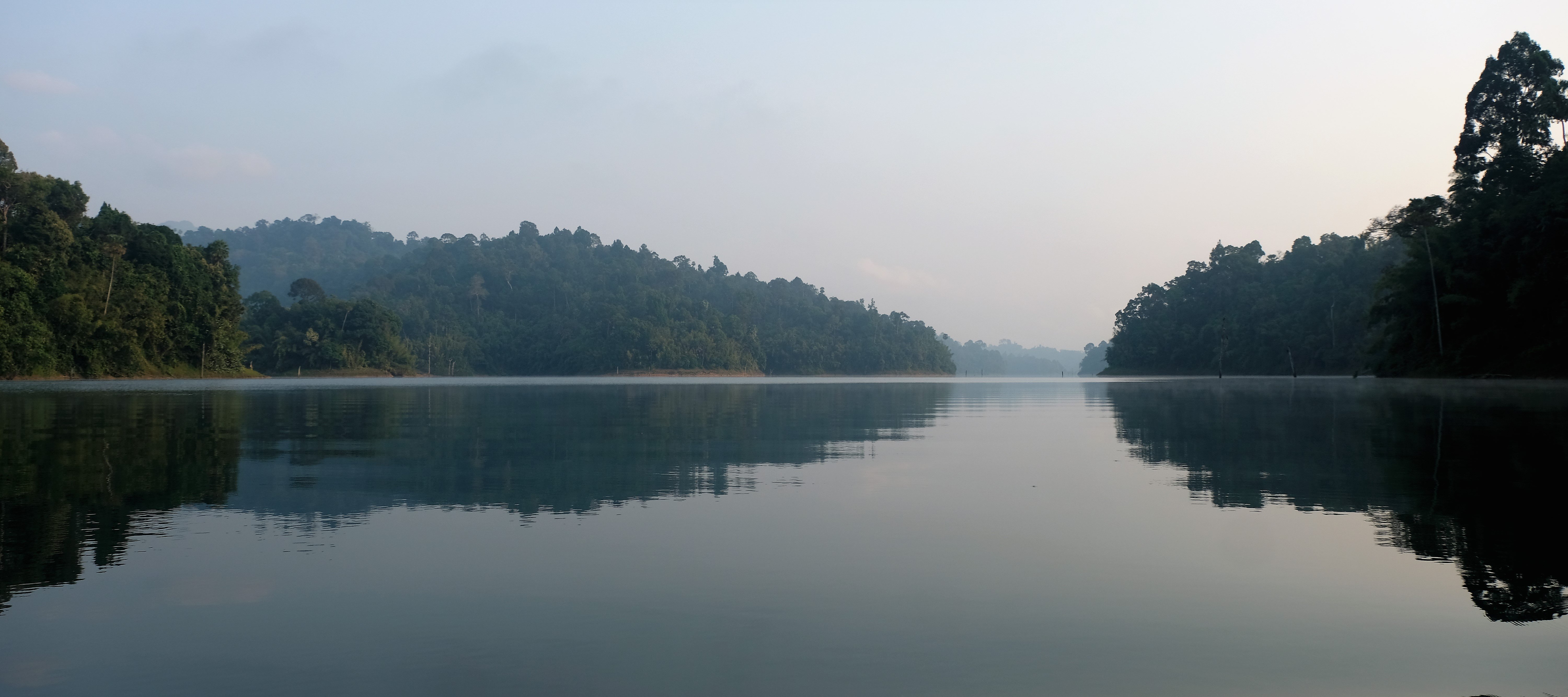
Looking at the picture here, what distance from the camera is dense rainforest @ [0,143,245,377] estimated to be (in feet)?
194

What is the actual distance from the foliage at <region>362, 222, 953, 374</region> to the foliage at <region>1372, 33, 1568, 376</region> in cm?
10760

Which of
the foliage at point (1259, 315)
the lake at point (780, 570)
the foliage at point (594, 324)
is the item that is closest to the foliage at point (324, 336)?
the foliage at point (594, 324)

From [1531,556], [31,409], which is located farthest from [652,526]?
[31,409]

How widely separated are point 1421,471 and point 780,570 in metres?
8.40

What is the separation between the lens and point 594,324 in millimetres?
155875

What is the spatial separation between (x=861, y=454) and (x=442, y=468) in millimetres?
5198

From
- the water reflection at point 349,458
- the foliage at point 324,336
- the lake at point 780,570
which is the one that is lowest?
the lake at point 780,570

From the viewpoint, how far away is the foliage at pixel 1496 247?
146 feet

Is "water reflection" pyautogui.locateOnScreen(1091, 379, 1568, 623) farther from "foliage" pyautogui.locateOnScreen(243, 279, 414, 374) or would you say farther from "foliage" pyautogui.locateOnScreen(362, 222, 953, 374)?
"foliage" pyautogui.locateOnScreen(362, 222, 953, 374)

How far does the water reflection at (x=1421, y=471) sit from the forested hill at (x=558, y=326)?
10455 centimetres

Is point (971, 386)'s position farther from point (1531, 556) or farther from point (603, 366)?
point (603, 366)

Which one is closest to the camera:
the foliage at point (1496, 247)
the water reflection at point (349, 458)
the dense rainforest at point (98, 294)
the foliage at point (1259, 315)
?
the water reflection at point (349, 458)

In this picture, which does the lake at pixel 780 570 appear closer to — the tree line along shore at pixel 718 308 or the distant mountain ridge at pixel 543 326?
the tree line along shore at pixel 718 308

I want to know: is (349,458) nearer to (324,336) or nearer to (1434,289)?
(1434,289)
